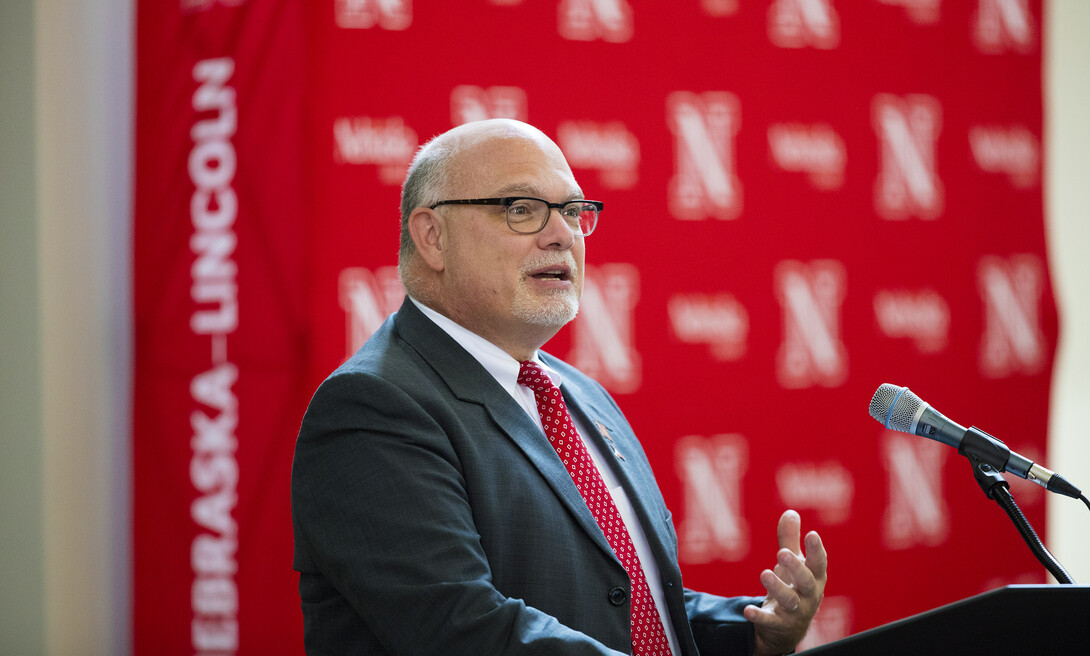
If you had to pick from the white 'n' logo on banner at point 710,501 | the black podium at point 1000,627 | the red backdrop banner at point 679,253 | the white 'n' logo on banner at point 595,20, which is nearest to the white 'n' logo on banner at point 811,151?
the red backdrop banner at point 679,253

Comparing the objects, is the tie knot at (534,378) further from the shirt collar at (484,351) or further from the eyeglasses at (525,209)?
the eyeglasses at (525,209)

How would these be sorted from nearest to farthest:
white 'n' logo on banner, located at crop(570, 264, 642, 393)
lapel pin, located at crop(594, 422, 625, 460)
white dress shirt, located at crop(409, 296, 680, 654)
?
white dress shirt, located at crop(409, 296, 680, 654) → lapel pin, located at crop(594, 422, 625, 460) → white 'n' logo on banner, located at crop(570, 264, 642, 393)

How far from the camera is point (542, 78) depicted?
8.19 ft

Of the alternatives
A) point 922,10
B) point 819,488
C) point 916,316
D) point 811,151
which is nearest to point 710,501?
point 819,488

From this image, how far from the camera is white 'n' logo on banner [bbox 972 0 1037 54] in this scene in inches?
107

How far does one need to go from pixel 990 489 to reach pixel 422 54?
6.25ft

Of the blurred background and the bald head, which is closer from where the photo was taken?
the bald head

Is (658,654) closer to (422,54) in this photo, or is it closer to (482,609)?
(482,609)

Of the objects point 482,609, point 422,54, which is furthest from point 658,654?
point 422,54

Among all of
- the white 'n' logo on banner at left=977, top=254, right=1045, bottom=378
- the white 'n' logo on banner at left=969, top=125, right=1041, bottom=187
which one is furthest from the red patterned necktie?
the white 'n' logo on banner at left=969, top=125, right=1041, bottom=187

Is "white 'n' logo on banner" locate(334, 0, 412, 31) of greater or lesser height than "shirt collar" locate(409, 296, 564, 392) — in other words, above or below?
above

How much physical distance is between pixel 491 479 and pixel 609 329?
1.29 meters

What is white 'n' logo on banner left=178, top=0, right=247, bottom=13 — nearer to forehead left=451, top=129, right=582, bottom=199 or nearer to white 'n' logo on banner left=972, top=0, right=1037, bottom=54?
forehead left=451, top=129, right=582, bottom=199

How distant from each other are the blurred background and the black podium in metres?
2.07
